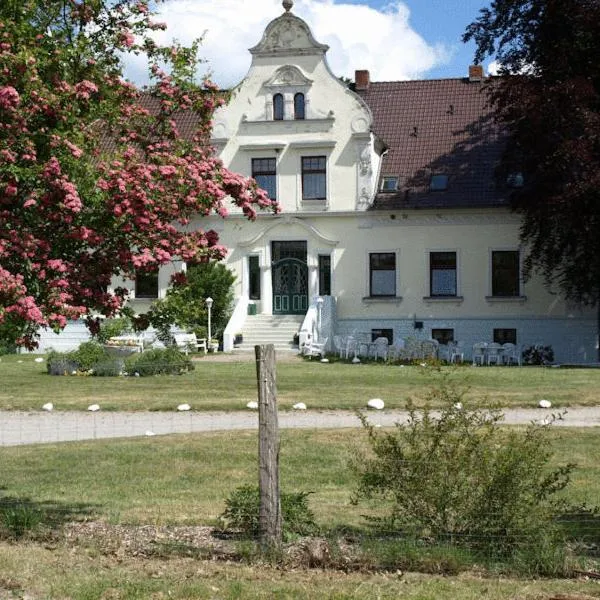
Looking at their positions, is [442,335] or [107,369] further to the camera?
[442,335]

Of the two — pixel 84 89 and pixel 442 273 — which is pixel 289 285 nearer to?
pixel 442 273

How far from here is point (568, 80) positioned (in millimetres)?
29000

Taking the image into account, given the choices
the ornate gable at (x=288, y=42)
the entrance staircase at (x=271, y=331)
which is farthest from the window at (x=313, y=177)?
the entrance staircase at (x=271, y=331)

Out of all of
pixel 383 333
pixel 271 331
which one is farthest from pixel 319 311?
pixel 383 333

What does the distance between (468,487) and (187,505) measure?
3580 millimetres

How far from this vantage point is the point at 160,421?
60.2 ft

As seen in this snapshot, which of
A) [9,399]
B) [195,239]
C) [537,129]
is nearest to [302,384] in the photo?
[9,399]

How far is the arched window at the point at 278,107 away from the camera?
40.2m

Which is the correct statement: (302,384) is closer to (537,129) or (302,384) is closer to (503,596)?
(537,129)

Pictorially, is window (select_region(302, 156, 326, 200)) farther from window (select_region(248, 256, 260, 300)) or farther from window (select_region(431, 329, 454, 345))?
window (select_region(431, 329, 454, 345))

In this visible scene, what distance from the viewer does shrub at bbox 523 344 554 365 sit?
36406 millimetres

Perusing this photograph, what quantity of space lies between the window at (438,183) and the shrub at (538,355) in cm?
679

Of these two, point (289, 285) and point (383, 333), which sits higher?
point (289, 285)

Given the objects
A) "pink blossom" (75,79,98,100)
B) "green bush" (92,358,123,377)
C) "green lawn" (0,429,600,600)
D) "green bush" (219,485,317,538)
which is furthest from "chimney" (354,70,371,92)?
"green bush" (219,485,317,538)
